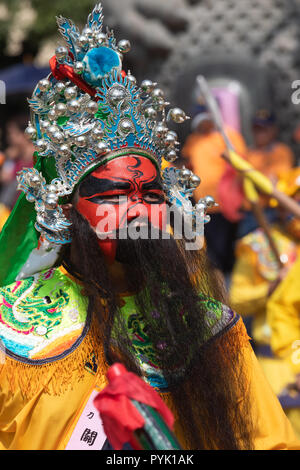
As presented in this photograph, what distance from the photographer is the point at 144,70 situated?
8.02 meters

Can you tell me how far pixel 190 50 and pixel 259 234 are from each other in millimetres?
3154

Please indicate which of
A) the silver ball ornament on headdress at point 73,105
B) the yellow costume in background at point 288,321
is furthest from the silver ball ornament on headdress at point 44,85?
the yellow costume in background at point 288,321

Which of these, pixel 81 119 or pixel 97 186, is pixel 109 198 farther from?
pixel 81 119

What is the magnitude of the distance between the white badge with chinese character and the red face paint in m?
0.48

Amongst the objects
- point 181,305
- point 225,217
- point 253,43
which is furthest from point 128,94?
point 253,43

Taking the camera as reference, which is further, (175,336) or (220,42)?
(220,42)

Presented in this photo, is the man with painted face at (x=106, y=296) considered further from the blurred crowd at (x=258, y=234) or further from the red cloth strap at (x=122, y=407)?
the blurred crowd at (x=258, y=234)

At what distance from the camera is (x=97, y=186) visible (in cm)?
232

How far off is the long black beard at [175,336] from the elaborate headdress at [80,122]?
0.12 meters

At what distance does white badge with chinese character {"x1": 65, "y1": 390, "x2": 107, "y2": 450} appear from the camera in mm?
2195

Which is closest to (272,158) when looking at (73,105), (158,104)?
(158,104)

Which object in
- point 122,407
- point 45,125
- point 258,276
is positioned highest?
point 45,125

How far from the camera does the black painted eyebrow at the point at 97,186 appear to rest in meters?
2.30

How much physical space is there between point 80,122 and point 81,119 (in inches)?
0.4
